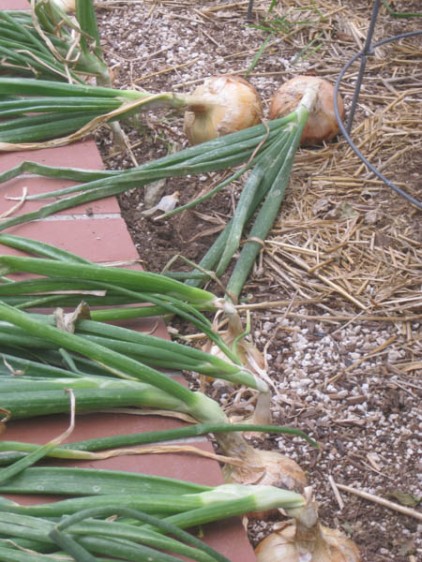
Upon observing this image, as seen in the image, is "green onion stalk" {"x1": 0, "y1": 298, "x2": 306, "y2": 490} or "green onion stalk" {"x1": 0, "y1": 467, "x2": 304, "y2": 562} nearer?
"green onion stalk" {"x1": 0, "y1": 467, "x2": 304, "y2": 562}

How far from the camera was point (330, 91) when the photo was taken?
2.51 metres

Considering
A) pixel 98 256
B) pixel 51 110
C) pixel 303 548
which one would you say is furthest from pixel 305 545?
pixel 51 110

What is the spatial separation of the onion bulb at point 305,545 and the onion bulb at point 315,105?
1321 millimetres

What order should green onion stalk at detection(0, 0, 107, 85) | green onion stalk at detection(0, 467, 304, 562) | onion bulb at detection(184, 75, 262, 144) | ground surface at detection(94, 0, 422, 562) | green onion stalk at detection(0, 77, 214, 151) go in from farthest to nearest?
onion bulb at detection(184, 75, 262, 144) → green onion stalk at detection(0, 0, 107, 85) → green onion stalk at detection(0, 77, 214, 151) → ground surface at detection(94, 0, 422, 562) → green onion stalk at detection(0, 467, 304, 562)

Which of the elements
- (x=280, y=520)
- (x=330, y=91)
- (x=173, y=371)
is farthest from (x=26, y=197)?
(x=330, y=91)

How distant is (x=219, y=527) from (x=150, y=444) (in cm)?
17

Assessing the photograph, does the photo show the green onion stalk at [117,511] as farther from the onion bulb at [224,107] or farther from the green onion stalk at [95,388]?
the onion bulb at [224,107]

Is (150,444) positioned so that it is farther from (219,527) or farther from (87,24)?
(87,24)

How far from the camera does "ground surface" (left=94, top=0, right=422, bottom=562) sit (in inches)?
70.0

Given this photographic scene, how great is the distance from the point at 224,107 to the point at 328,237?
46cm

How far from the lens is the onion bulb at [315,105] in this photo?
2.47 meters

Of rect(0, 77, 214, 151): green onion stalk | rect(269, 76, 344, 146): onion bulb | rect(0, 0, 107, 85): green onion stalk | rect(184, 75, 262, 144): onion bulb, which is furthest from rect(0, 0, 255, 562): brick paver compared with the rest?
rect(269, 76, 344, 146): onion bulb

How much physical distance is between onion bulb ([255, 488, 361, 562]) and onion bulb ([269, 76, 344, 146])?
1.32 metres

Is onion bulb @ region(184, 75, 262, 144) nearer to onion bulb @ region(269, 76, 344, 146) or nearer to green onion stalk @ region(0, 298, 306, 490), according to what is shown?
onion bulb @ region(269, 76, 344, 146)
